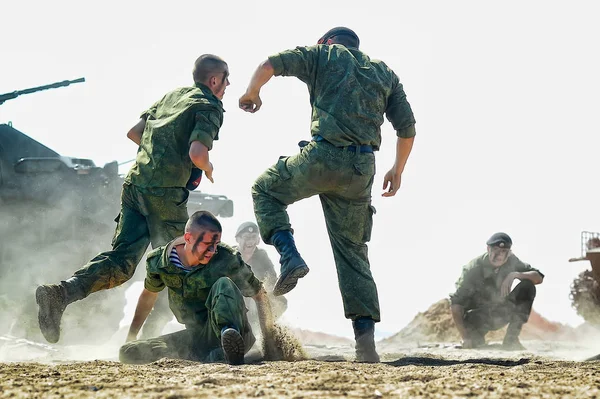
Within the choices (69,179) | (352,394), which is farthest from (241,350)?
(69,179)

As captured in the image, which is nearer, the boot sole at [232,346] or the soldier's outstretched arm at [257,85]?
the boot sole at [232,346]

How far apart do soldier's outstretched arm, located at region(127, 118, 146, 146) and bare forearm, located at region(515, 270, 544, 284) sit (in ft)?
15.1

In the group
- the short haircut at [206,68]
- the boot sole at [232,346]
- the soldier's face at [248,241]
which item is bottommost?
the boot sole at [232,346]

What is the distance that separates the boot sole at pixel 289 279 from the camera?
5121 mm

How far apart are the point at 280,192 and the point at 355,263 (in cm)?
67

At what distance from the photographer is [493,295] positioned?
32.3 feet

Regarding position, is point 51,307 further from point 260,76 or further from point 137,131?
point 260,76

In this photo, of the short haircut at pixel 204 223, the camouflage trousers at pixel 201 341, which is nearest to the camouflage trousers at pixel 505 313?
the camouflage trousers at pixel 201 341

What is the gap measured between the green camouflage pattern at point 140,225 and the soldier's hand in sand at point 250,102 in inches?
35.2

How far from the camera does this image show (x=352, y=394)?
3.12 meters

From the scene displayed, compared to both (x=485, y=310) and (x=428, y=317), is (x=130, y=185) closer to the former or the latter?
(x=485, y=310)

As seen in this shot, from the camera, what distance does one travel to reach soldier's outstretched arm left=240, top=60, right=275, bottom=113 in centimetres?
550

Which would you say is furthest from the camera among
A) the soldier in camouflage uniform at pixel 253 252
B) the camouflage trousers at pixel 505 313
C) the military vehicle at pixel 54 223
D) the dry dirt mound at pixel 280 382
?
the military vehicle at pixel 54 223

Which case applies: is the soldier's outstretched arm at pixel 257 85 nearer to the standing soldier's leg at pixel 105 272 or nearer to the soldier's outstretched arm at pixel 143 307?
the standing soldier's leg at pixel 105 272
